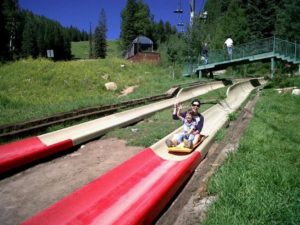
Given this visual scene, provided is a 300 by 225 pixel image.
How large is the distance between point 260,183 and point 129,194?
2038 millimetres

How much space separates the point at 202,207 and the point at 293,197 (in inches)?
49.2

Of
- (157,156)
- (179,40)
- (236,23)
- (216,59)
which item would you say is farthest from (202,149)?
(236,23)

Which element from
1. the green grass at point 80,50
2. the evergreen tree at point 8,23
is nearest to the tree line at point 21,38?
the evergreen tree at point 8,23

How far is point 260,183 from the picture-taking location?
5.42m

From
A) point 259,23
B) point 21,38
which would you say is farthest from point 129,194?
point 21,38

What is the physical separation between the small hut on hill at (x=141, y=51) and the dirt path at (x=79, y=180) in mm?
41896

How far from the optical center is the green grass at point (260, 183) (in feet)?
14.5

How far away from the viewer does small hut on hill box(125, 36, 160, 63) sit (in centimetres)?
5069

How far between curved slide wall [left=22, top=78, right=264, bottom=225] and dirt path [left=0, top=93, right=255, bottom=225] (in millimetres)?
251

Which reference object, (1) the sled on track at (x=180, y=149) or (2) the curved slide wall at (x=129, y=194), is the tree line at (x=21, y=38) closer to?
(1) the sled on track at (x=180, y=149)

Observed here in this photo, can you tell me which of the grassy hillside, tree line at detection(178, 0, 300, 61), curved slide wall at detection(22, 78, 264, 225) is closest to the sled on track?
curved slide wall at detection(22, 78, 264, 225)

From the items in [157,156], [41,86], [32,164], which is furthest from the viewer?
[41,86]

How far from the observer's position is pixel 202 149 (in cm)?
753

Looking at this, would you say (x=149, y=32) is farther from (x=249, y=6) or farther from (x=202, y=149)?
(x=202, y=149)
